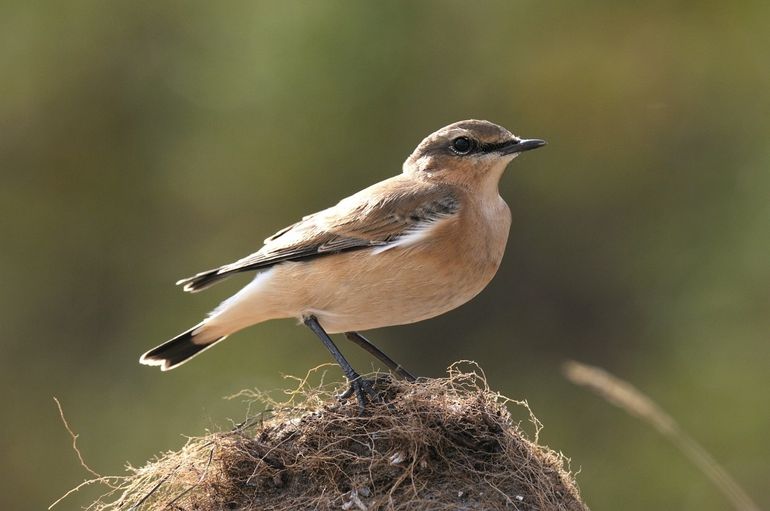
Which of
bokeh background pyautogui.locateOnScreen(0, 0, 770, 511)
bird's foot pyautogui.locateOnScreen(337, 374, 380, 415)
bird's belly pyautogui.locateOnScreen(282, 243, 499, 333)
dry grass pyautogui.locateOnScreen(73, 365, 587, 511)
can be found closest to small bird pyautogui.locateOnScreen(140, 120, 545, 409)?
bird's belly pyautogui.locateOnScreen(282, 243, 499, 333)

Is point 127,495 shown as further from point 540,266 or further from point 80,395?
point 540,266

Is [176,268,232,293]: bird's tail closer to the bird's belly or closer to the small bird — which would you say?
A: the small bird

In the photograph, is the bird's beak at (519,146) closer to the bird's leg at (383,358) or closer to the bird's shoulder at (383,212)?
the bird's shoulder at (383,212)

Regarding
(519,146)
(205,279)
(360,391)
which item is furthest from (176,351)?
(519,146)

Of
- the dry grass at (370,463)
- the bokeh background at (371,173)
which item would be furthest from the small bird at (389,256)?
the bokeh background at (371,173)

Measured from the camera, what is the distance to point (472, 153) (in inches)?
279

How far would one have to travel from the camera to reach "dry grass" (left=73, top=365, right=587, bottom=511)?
4.97 m

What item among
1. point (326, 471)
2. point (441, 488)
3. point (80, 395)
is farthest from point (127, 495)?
point (80, 395)

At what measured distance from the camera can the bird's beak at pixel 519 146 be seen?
22.4ft

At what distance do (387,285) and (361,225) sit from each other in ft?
1.70

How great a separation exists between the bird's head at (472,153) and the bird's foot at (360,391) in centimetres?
184

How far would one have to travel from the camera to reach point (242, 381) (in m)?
12.1

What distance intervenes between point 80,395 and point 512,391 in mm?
4781

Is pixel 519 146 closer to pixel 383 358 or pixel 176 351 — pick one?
pixel 383 358
